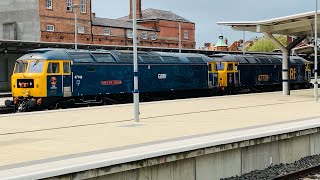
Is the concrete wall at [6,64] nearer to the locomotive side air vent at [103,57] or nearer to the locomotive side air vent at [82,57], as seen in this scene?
the locomotive side air vent at [103,57]

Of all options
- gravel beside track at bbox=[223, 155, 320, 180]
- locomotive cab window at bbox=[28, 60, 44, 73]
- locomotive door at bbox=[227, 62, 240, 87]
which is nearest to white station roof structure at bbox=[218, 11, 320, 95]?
locomotive door at bbox=[227, 62, 240, 87]

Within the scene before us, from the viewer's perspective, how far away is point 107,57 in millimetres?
27859

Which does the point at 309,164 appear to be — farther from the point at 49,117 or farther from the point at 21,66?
the point at 21,66

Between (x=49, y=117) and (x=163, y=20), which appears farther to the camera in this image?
(x=163, y=20)

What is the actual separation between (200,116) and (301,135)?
5.08m

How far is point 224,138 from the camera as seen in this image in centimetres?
1082

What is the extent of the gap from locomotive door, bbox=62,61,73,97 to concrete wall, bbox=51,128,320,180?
14.5 m

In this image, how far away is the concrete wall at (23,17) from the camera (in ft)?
198

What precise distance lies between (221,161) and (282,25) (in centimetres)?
2157

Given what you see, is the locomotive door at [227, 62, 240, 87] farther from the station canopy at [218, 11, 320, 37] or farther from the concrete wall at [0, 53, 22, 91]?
the concrete wall at [0, 53, 22, 91]

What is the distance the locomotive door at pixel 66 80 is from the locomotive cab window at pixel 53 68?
0.33 metres

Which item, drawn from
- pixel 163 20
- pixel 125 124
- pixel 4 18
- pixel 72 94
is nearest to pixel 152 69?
pixel 72 94

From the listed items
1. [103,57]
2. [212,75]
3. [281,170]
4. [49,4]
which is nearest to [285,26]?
[212,75]

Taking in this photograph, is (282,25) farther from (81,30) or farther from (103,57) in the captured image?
(81,30)
